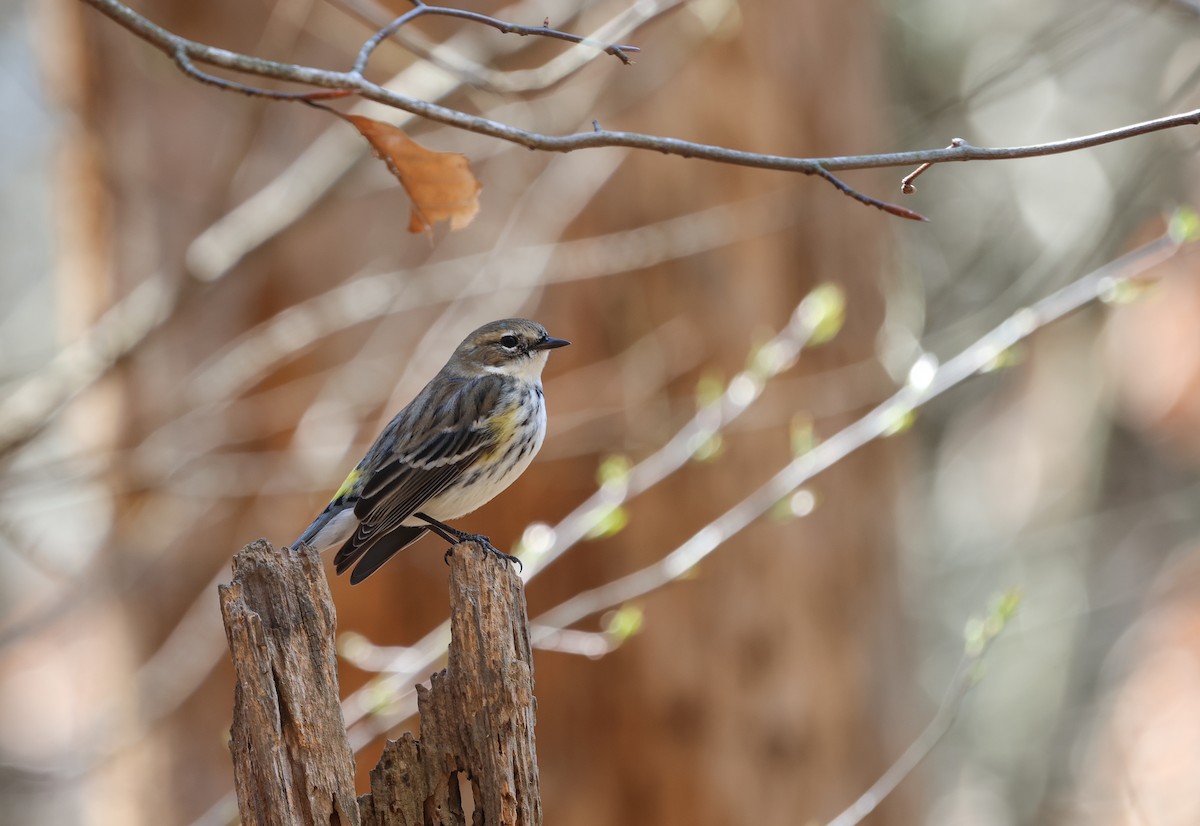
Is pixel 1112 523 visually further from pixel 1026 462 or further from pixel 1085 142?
pixel 1085 142

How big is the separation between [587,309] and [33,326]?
12627mm

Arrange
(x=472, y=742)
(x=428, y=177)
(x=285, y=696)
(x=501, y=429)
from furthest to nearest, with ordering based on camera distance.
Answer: (x=501, y=429) < (x=428, y=177) < (x=472, y=742) < (x=285, y=696)

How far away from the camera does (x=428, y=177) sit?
290cm

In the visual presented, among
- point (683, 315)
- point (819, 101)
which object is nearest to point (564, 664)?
point (683, 315)

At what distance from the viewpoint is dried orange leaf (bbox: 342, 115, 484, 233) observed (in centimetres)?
279

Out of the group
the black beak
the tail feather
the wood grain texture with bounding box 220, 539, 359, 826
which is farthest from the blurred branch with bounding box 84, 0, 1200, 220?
the black beak

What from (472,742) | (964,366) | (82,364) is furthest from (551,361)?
(472,742)

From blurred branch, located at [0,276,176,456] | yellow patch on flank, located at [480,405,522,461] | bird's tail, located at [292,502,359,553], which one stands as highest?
blurred branch, located at [0,276,176,456]

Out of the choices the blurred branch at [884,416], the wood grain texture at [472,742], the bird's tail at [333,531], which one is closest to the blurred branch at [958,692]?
the blurred branch at [884,416]

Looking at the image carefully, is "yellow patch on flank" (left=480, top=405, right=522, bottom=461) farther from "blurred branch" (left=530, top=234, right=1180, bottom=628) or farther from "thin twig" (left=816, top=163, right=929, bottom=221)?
"thin twig" (left=816, top=163, right=929, bottom=221)

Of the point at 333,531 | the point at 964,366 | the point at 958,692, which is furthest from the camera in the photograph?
the point at 333,531

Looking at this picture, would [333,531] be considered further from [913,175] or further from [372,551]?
[913,175]

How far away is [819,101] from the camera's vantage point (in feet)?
22.8

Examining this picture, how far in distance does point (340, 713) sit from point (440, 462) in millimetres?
1783
